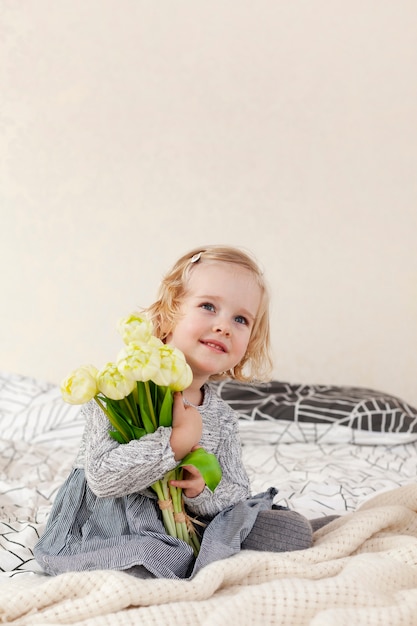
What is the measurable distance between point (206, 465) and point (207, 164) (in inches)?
87.3

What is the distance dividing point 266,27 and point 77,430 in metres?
1.93

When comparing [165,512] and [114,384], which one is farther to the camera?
[165,512]

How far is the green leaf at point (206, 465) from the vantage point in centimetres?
113

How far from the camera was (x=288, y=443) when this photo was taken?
2523mm

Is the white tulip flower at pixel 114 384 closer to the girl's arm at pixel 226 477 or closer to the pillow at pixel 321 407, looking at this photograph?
the girl's arm at pixel 226 477

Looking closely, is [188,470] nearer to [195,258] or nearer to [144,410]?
[144,410]

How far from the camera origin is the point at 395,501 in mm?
1507

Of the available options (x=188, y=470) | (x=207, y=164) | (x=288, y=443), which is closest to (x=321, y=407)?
(x=288, y=443)

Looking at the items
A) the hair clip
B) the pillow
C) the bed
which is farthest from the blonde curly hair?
the pillow

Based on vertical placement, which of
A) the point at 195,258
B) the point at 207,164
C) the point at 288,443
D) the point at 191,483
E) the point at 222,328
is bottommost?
the point at 288,443

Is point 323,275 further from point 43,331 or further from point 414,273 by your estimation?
point 43,331

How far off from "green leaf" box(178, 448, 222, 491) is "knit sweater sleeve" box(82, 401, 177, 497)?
3 cm

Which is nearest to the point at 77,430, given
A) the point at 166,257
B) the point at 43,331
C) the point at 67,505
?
the point at 43,331

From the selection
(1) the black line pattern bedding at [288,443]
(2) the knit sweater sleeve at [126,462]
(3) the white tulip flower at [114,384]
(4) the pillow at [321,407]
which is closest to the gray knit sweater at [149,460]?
(2) the knit sweater sleeve at [126,462]
